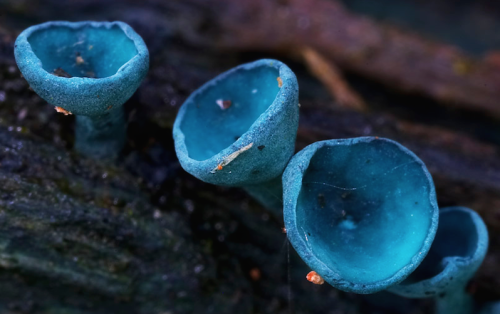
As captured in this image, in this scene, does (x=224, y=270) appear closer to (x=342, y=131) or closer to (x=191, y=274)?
(x=191, y=274)

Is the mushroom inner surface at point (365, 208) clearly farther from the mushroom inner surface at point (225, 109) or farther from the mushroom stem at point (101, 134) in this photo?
the mushroom stem at point (101, 134)

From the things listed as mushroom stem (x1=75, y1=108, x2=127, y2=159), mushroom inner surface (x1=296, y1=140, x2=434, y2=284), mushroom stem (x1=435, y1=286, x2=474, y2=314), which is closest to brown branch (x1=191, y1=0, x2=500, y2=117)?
mushroom stem (x1=75, y1=108, x2=127, y2=159)

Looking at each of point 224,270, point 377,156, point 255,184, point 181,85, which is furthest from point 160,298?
point 377,156

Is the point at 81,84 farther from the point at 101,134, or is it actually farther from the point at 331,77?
the point at 331,77

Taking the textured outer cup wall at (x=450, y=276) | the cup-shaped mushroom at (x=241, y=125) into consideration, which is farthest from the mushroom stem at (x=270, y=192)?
the textured outer cup wall at (x=450, y=276)

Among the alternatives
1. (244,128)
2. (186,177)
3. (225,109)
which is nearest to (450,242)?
(244,128)

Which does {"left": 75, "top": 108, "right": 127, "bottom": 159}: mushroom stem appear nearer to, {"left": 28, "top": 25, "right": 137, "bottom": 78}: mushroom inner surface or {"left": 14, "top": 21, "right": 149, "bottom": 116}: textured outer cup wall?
{"left": 28, "top": 25, "right": 137, "bottom": 78}: mushroom inner surface
